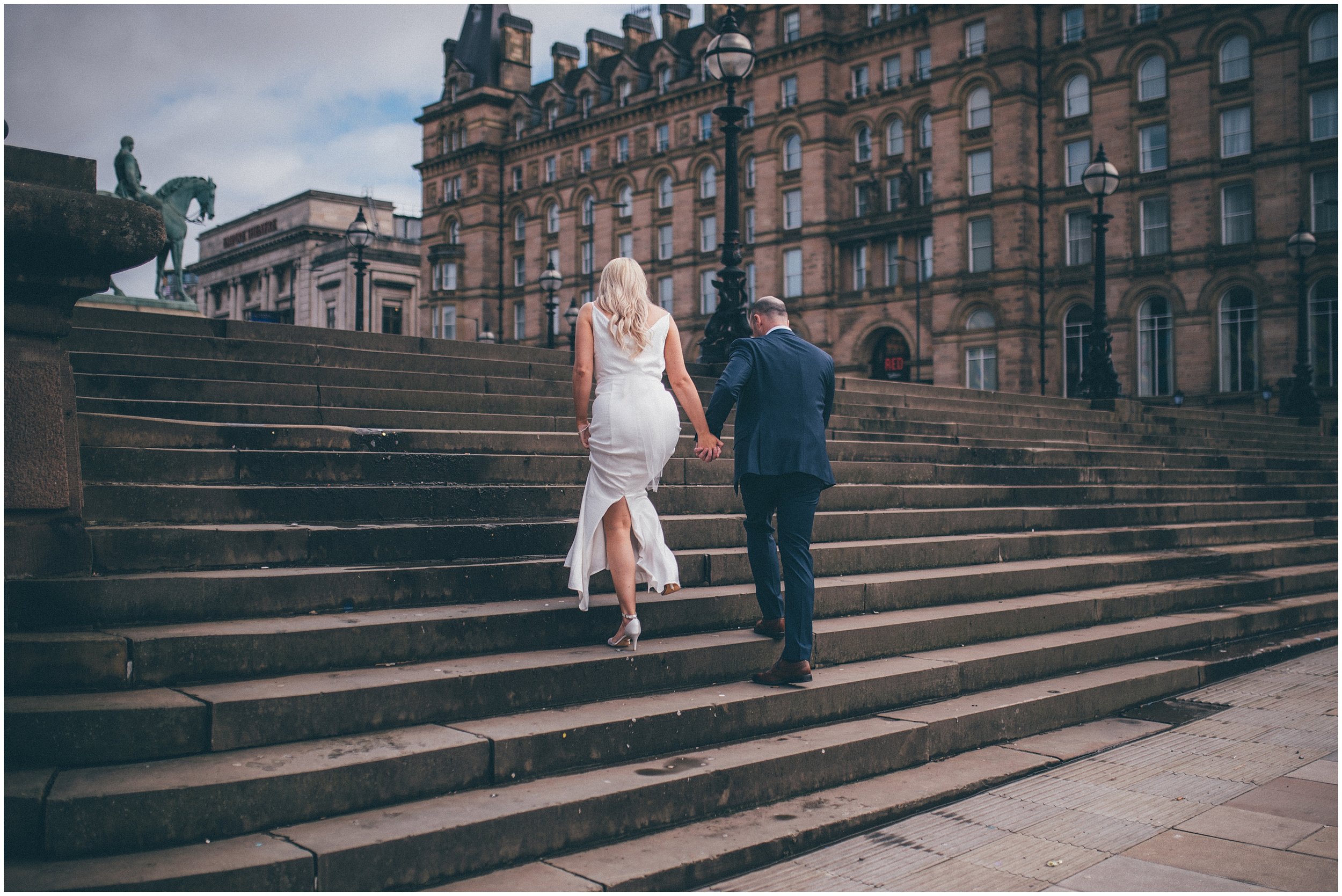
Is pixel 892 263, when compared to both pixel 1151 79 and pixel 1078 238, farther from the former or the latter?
pixel 1151 79

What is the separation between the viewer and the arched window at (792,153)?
49750mm

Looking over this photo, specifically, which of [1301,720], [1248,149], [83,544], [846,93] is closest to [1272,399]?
[1248,149]

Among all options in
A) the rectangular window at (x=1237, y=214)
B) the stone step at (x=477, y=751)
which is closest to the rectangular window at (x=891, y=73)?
the rectangular window at (x=1237, y=214)

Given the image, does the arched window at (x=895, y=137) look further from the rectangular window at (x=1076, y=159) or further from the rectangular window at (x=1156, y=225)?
the rectangular window at (x=1156, y=225)

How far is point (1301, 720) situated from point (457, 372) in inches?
270

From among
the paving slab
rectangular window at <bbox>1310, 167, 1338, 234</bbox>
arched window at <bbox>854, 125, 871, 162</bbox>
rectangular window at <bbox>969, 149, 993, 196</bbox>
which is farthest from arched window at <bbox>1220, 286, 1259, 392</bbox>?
the paving slab

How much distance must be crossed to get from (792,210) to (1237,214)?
64.8ft

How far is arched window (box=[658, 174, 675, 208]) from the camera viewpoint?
5719 cm

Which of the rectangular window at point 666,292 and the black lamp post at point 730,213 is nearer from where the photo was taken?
the black lamp post at point 730,213

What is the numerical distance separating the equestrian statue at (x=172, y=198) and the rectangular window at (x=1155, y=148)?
33030 mm

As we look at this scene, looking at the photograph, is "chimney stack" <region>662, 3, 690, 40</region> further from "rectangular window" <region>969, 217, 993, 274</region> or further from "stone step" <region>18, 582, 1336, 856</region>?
"stone step" <region>18, 582, 1336, 856</region>

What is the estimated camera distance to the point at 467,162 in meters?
70.9

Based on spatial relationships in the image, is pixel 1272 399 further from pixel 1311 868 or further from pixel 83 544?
pixel 83 544

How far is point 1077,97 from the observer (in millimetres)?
40969
